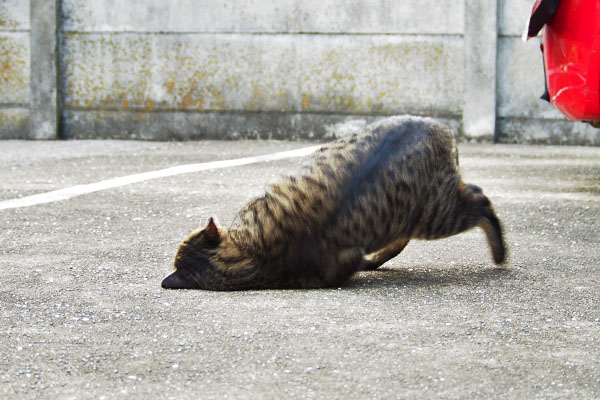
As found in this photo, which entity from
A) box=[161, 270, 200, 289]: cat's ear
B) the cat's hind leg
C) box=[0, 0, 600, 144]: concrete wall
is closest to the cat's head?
box=[161, 270, 200, 289]: cat's ear

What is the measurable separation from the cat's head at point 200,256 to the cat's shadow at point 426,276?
59cm

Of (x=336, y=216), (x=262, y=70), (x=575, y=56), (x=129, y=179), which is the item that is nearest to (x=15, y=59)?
(x=262, y=70)

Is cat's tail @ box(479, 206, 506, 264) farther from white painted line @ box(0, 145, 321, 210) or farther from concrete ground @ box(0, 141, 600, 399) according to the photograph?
white painted line @ box(0, 145, 321, 210)

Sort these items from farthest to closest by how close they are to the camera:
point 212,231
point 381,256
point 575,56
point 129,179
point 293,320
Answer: point 129,179 → point 575,56 → point 381,256 → point 212,231 → point 293,320

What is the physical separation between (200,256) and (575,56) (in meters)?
2.66

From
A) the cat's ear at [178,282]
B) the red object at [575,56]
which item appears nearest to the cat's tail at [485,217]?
the cat's ear at [178,282]

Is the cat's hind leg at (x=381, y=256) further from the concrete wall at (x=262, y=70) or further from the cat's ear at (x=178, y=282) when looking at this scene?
the concrete wall at (x=262, y=70)

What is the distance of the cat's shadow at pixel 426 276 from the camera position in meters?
3.45

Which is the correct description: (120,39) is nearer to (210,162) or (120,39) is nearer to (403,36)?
(210,162)

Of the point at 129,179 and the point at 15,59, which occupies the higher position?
the point at 15,59

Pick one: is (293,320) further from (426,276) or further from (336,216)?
(426,276)

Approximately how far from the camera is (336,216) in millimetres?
3271

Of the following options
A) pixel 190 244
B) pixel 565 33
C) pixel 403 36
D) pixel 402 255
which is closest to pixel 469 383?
pixel 190 244

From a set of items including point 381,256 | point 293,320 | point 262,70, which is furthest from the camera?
point 262,70
